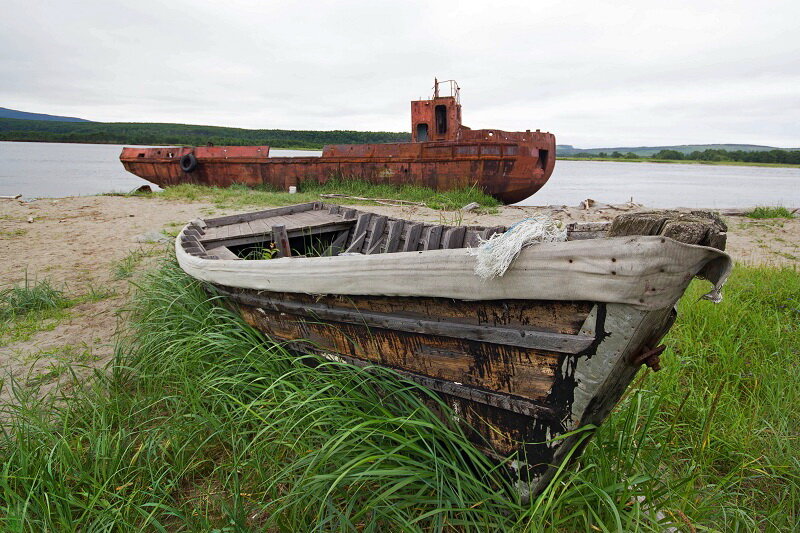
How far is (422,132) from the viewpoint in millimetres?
15953

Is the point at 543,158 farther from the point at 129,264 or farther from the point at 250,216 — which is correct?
the point at 129,264

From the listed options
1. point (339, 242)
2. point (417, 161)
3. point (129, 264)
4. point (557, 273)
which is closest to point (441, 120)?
point (417, 161)

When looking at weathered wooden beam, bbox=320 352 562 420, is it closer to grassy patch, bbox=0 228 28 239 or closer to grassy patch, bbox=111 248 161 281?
grassy patch, bbox=111 248 161 281

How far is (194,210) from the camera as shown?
11.1 m

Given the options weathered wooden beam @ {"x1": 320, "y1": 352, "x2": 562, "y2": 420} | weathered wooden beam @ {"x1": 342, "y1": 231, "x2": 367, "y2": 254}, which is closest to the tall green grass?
weathered wooden beam @ {"x1": 320, "y1": 352, "x2": 562, "y2": 420}

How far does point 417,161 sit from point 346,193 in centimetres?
246

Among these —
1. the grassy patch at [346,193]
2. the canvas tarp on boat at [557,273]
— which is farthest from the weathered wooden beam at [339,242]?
the grassy patch at [346,193]

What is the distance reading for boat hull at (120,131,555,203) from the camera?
1356 cm

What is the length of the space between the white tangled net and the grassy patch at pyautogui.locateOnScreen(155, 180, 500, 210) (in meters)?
10.2

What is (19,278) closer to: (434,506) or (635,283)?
(434,506)

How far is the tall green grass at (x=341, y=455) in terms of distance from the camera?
73.2 inches

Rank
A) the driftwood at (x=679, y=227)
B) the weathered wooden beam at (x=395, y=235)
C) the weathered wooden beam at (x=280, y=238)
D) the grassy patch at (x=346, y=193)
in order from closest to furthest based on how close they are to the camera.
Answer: the driftwood at (x=679, y=227) → the weathered wooden beam at (x=395, y=235) → the weathered wooden beam at (x=280, y=238) → the grassy patch at (x=346, y=193)

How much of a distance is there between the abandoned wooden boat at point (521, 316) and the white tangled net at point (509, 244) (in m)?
0.04

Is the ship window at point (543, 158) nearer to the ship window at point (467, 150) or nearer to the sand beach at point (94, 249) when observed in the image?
the sand beach at point (94, 249)
